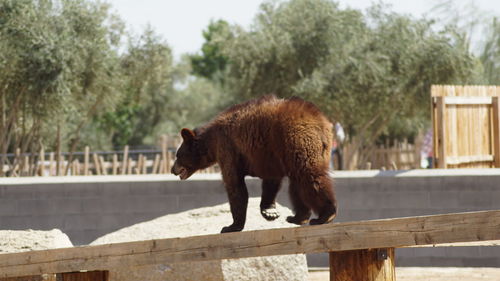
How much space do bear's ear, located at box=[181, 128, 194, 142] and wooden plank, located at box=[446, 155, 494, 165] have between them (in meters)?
8.12

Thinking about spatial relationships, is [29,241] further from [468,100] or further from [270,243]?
[468,100]

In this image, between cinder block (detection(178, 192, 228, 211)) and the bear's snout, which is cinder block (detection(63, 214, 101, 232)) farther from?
the bear's snout

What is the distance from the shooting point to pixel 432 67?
27.2 m

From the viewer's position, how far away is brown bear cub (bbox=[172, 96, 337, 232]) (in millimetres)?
5824

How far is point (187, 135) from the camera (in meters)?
6.55

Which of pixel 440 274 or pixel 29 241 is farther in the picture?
pixel 440 274

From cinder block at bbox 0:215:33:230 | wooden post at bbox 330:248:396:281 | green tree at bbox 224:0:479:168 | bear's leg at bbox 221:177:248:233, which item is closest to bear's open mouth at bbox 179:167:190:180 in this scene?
bear's leg at bbox 221:177:248:233

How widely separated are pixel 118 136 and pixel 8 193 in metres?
41.5

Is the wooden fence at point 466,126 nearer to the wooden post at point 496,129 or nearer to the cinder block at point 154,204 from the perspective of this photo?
the wooden post at point 496,129

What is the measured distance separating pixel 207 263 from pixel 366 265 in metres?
3.14

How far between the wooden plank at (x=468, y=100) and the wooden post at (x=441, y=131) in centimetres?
28

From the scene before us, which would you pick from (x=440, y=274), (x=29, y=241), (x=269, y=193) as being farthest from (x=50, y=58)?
(x=269, y=193)

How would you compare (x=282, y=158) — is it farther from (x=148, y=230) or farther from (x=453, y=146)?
(x=453, y=146)

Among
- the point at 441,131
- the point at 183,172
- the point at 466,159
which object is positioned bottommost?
the point at 183,172
